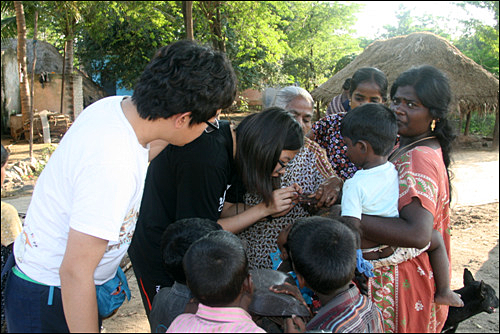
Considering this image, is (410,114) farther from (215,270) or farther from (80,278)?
(80,278)

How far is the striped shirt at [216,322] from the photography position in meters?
1.34

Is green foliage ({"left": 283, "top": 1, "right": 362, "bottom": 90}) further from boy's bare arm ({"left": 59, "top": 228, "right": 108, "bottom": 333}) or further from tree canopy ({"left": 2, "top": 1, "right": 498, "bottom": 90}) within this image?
boy's bare arm ({"left": 59, "top": 228, "right": 108, "bottom": 333})

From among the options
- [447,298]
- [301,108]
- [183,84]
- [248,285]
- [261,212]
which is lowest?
[447,298]

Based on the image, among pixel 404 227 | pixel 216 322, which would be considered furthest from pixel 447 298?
pixel 216 322

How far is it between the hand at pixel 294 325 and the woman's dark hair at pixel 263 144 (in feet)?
2.21

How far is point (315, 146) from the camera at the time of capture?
91.5 inches

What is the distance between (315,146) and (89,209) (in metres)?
1.43

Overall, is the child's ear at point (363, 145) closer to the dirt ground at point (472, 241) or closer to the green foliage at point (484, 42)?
the dirt ground at point (472, 241)

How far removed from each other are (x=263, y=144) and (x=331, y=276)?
0.72 metres

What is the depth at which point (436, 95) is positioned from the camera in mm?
2006

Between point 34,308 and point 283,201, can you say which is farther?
point 283,201

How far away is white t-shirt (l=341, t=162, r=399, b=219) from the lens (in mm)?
1871

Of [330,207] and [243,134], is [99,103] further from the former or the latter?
[330,207]

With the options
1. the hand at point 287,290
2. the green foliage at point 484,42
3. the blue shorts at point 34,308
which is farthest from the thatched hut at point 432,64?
the blue shorts at point 34,308
